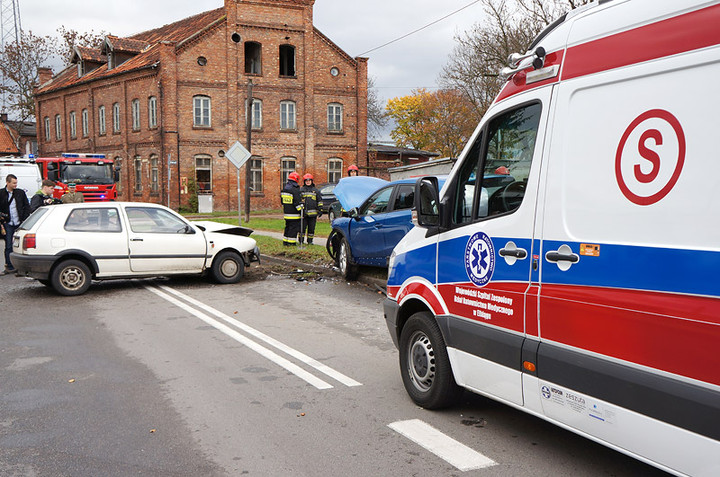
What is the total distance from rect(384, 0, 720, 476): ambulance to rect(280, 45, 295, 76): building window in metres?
36.0

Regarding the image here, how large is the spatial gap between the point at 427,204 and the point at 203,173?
33.9m

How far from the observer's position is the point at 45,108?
49625 mm

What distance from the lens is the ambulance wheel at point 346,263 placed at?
11.9 m

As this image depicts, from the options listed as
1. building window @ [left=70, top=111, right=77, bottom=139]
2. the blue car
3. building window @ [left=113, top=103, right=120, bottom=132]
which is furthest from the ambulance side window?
building window @ [left=70, top=111, right=77, bottom=139]

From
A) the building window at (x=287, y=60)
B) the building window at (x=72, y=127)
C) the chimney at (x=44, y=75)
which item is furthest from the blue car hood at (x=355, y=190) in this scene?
the chimney at (x=44, y=75)

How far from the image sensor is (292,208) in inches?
602

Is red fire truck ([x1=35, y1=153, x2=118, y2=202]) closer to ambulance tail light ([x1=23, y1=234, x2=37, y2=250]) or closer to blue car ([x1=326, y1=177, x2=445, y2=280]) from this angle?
ambulance tail light ([x1=23, y1=234, x2=37, y2=250])

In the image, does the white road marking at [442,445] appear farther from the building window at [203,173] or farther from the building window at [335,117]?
the building window at [335,117]

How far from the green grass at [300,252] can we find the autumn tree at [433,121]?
36633 mm

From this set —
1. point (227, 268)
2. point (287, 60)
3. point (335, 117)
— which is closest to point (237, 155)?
point (227, 268)

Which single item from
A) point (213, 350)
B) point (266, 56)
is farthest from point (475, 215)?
point (266, 56)

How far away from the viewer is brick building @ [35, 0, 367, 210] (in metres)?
36.3

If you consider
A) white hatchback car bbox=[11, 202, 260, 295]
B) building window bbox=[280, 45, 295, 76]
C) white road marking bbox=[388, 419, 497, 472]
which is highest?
building window bbox=[280, 45, 295, 76]

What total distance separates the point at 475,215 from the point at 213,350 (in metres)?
3.73
